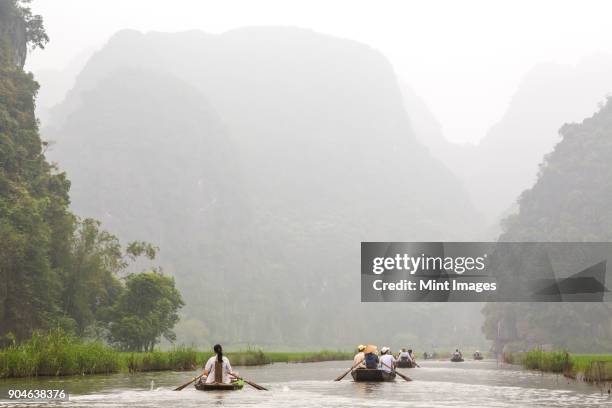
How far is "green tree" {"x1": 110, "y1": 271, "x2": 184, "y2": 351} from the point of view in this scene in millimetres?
56875

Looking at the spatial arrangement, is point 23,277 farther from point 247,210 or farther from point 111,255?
point 247,210

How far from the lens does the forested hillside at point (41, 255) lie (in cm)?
4831

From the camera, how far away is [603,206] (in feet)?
308

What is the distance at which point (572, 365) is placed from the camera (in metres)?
34.0

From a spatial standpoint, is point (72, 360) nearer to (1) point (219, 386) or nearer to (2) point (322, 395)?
(1) point (219, 386)

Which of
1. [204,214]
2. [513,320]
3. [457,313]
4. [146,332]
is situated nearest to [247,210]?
[204,214]

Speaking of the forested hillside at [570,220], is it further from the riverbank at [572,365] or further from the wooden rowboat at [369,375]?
the wooden rowboat at [369,375]

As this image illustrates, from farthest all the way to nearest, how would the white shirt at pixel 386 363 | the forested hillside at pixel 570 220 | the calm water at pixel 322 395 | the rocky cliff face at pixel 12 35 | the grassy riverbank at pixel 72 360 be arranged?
1. the forested hillside at pixel 570 220
2. the rocky cliff face at pixel 12 35
3. the white shirt at pixel 386 363
4. the grassy riverbank at pixel 72 360
5. the calm water at pixel 322 395

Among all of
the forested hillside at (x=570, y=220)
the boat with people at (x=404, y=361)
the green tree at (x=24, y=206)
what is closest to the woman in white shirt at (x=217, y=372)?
the boat with people at (x=404, y=361)

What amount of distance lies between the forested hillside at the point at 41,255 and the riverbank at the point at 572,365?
30.2 m

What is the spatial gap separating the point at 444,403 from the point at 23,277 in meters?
37.2

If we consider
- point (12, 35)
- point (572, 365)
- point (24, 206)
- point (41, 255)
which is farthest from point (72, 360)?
point (12, 35)

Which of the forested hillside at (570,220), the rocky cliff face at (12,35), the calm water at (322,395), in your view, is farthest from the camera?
the forested hillside at (570,220)

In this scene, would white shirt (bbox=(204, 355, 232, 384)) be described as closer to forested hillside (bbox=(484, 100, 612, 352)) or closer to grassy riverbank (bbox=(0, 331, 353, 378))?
grassy riverbank (bbox=(0, 331, 353, 378))
